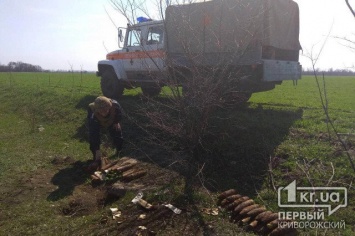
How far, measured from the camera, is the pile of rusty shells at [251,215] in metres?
3.45

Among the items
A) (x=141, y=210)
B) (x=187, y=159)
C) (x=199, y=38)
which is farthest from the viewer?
(x=187, y=159)

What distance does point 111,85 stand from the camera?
11.6 m

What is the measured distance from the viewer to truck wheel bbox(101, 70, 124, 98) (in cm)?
1135

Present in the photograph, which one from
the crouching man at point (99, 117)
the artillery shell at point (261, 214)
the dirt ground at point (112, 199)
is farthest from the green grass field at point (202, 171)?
the crouching man at point (99, 117)

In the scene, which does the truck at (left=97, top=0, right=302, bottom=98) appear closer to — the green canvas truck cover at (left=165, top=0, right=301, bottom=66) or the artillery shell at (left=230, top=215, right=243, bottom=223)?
the green canvas truck cover at (left=165, top=0, right=301, bottom=66)

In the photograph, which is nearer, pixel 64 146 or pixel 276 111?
pixel 64 146

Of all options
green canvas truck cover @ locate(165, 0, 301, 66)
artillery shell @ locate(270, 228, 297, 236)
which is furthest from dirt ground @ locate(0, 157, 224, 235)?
green canvas truck cover @ locate(165, 0, 301, 66)

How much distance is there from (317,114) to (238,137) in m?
3.02

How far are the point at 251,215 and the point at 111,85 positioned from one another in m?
8.72

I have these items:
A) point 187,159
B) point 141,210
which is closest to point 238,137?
point 187,159

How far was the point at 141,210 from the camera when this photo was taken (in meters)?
4.16

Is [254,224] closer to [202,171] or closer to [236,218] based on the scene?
[236,218]

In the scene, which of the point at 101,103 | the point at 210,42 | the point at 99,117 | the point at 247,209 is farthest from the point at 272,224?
the point at 99,117

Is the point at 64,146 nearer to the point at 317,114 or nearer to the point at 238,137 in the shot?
the point at 238,137
